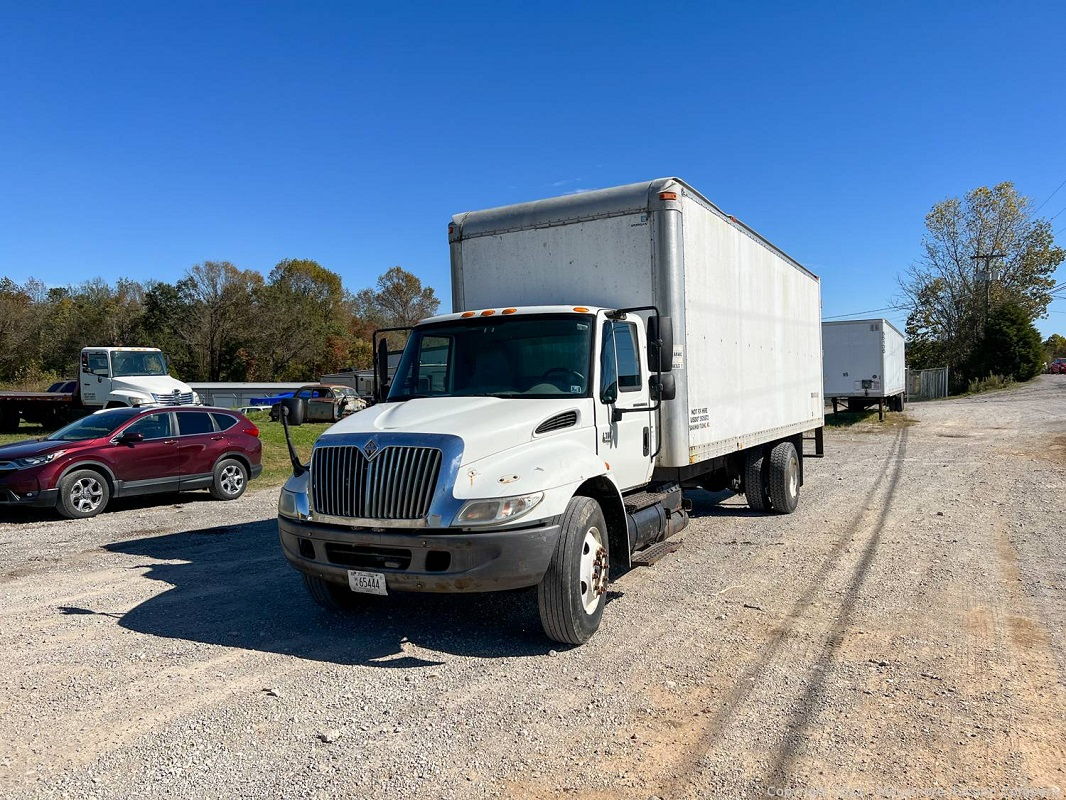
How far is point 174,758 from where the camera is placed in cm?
362

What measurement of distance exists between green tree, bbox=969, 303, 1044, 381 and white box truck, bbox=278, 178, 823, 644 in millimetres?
47910

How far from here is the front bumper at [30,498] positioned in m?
9.99

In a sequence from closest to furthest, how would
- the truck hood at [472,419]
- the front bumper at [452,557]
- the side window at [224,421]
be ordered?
1. the front bumper at [452,557]
2. the truck hood at [472,419]
3. the side window at [224,421]

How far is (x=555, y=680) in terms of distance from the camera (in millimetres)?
4535

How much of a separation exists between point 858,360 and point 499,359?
2313 centimetres

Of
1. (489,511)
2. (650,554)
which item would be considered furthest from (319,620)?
(650,554)

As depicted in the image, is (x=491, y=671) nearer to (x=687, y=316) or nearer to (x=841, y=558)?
(x=687, y=316)

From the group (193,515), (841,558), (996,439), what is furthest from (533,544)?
(996,439)

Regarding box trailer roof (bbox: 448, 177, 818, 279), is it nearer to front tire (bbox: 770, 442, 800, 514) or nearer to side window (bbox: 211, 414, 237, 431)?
front tire (bbox: 770, 442, 800, 514)

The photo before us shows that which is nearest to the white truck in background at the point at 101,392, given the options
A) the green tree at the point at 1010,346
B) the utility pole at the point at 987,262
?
the green tree at the point at 1010,346

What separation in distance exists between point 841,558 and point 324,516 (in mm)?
5287

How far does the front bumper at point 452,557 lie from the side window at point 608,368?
142cm

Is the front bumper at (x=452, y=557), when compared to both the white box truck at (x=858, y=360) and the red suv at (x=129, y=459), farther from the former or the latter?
the white box truck at (x=858, y=360)

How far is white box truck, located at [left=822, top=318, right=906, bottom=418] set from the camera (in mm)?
25812
